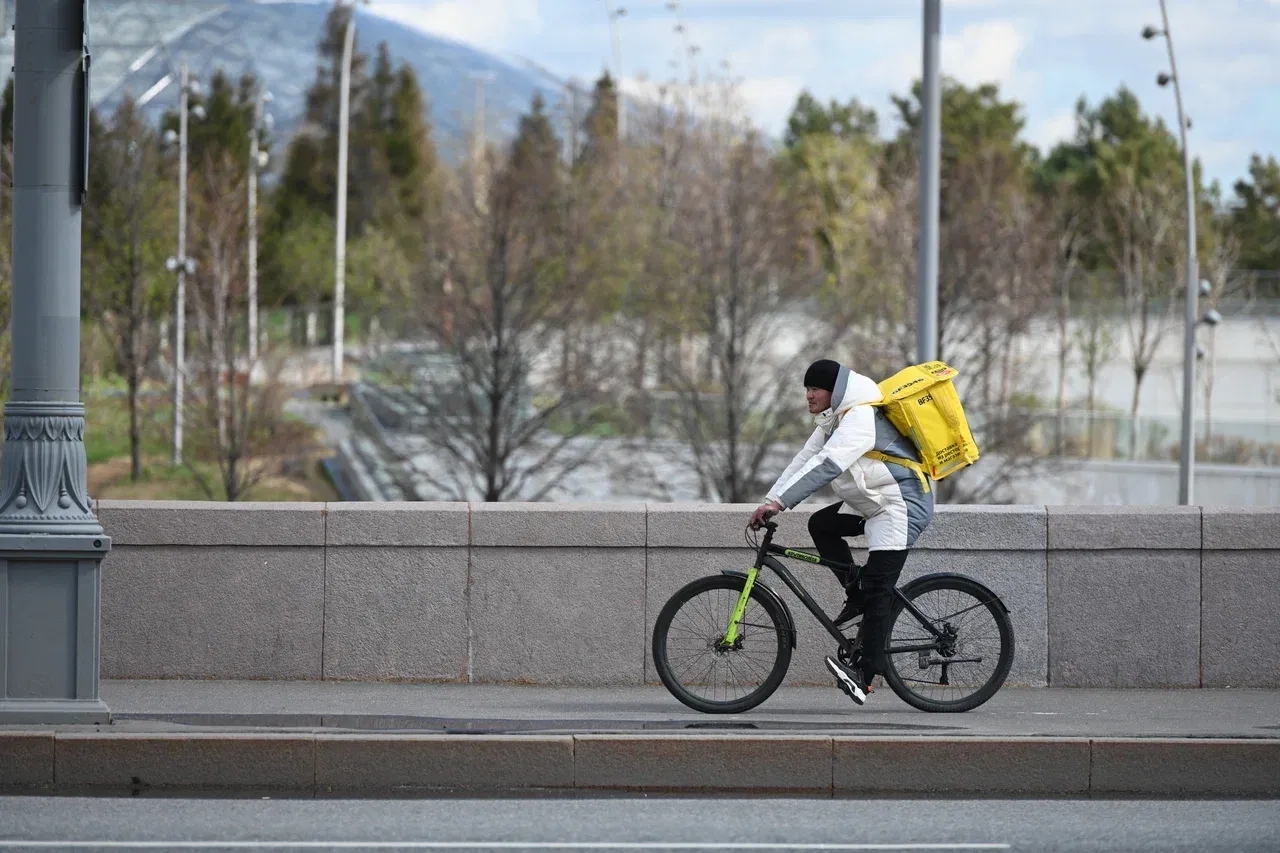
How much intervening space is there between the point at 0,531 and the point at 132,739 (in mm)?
1212

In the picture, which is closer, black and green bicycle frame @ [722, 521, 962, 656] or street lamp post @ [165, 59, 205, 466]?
black and green bicycle frame @ [722, 521, 962, 656]

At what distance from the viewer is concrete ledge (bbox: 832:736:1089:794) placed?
7.24 m

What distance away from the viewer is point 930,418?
791 cm

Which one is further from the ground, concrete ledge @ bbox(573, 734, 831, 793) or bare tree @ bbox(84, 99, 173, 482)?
bare tree @ bbox(84, 99, 173, 482)

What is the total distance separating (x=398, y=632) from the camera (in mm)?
9336

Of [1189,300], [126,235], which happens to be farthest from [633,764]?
[126,235]

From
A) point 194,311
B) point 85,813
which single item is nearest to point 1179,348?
point 194,311

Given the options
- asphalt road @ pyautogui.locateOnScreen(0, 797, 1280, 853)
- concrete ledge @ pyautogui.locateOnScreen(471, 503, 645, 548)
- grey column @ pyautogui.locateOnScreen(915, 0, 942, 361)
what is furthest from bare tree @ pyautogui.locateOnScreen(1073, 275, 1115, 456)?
asphalt road @ pyautogui.locateOnScreen(0, 797, 1280, 853)

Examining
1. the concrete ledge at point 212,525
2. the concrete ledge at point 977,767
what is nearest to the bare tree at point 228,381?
the concrete ledge at point 212,525

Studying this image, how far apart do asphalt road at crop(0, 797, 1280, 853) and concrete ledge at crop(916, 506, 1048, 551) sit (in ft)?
8.31

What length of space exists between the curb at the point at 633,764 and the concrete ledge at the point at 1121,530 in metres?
2.23

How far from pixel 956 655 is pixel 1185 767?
1349 millimetres

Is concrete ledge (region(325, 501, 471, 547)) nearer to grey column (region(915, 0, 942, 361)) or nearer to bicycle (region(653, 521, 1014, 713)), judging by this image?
bicycle (region(653, 521, 1014, 713))

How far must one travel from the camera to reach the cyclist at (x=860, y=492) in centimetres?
779
